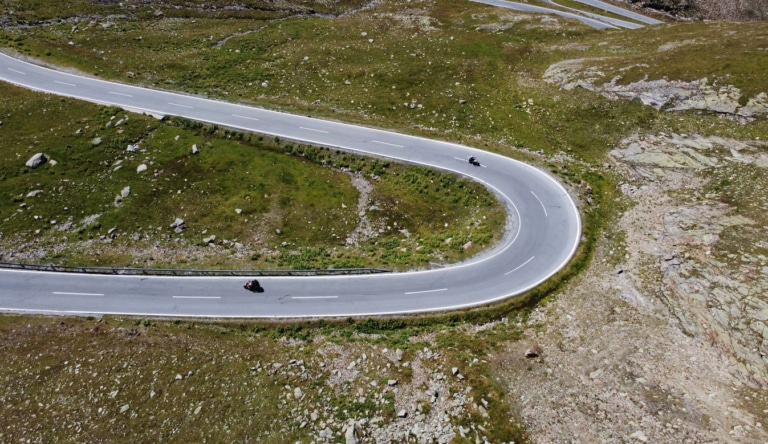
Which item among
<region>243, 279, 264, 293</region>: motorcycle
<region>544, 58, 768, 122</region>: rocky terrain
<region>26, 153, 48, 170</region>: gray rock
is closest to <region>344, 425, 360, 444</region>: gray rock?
<region>243, 279, 264, 293</region>: motorcycle

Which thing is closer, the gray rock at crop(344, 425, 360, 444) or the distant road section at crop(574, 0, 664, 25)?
the gray rock at crop(344, 425, 360, 444)

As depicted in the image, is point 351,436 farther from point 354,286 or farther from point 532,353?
point 532,353

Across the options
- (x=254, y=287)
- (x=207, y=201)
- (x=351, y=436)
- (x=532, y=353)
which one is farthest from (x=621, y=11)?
(x=351, y=436)

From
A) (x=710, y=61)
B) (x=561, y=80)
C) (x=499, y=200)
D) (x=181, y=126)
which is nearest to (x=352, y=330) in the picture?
(x=499, y=200)

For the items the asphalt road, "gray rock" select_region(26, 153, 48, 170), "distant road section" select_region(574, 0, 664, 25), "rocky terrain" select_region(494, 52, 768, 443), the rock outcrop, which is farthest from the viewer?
"distant road section" select_region(574, 0, 664, 25)

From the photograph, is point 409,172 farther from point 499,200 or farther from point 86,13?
point 86,13

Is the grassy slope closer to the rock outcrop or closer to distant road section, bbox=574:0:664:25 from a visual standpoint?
the rock outcrop

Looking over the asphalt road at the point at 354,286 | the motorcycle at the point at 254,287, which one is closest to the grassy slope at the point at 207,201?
the asphalt road at the point at 354,286

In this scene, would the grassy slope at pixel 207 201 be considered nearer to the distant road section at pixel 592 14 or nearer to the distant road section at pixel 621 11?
the distant road section at pixel 592 14
